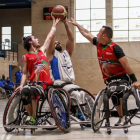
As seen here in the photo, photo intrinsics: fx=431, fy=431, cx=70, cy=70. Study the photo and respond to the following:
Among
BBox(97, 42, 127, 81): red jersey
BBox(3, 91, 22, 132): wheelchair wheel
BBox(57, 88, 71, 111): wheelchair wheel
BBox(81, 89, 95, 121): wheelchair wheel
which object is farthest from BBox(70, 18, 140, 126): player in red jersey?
BBox(3, 91, 22, 132): wheelchair wheel

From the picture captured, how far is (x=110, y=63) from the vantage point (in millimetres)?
6828

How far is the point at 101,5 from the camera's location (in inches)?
1104

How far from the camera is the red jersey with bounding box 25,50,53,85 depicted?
723 centimetres

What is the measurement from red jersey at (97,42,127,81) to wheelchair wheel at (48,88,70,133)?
2.86ft

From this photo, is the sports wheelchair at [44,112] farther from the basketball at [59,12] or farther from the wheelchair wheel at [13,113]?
the basketball at [59,12]

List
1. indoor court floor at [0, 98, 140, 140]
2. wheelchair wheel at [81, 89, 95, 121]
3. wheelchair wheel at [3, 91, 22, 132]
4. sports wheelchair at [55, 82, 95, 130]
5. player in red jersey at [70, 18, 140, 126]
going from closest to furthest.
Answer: indoor court floor at [0, 98, 140, 140]
player in red jersey at [70, 18, 140, 126]
wheelchair wheel at [3, 91, 22, 132]
sports wheelchair at [55, 82, 95, 130]
wheelchair wheel at [81, 89, 95, 121]

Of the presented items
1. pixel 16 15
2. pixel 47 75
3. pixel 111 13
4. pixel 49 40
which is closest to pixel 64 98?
pixel 47 75

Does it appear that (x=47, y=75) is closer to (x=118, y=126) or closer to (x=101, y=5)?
(x=118, y=126)

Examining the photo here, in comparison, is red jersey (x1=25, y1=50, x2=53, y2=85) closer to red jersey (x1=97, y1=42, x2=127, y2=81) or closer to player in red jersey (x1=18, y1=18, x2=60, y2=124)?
player in red jersey (x1=18, y1=18, x2=60, y2=124)

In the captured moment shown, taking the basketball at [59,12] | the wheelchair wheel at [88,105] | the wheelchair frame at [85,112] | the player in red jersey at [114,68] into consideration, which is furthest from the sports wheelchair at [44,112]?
the basketball at [59,12]

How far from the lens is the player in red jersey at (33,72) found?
6895 mm

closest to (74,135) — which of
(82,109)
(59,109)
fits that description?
(59,109)

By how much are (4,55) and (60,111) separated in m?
22.2

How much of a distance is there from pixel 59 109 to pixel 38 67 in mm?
810
